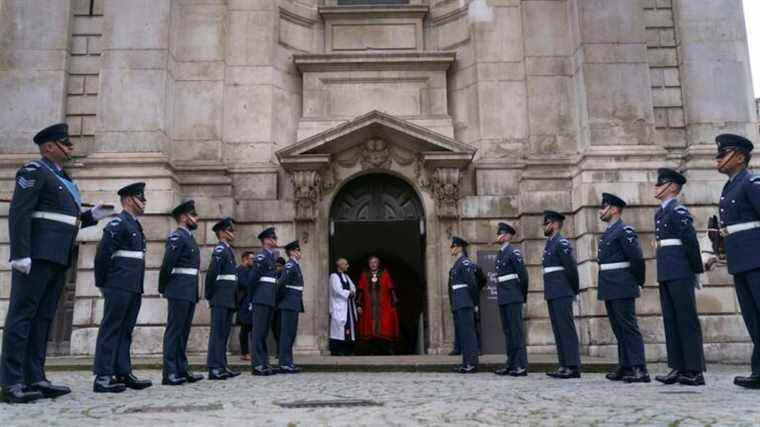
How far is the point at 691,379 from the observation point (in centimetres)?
747

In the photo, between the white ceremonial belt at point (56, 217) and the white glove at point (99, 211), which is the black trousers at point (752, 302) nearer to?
the white glove at point (99, 211)

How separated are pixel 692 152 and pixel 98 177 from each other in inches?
453

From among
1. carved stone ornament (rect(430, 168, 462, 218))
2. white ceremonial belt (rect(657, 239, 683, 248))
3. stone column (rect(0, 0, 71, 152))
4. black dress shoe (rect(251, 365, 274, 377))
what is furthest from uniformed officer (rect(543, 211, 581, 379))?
stone column (rect(0, 0, 71, 152))

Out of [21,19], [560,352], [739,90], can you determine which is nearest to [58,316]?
[21,19]

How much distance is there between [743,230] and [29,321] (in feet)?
23.4

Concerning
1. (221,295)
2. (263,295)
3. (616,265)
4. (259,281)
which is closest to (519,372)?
(616,265)

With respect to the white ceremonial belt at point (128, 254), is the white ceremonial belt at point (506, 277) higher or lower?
lower

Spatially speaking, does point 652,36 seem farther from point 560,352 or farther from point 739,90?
point 560,352

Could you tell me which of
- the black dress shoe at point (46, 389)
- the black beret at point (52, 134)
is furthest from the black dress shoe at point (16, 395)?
the black beret at point (52, 134)

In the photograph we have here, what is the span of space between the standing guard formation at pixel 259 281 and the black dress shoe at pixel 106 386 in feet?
0.04

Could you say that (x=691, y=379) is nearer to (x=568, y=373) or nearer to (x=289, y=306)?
(x=568, y=373)

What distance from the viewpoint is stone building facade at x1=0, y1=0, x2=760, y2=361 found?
1302cm

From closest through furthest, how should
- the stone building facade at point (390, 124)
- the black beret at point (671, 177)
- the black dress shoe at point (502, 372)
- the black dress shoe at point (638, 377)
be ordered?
1. the black beret at point (671, 177)
2. the black dress shoe at point (638, 377)
3. the black dress shoe at point (502, 372)
4. the stone building facade at point (390, 124)

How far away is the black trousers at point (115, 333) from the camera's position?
23.3 feet
